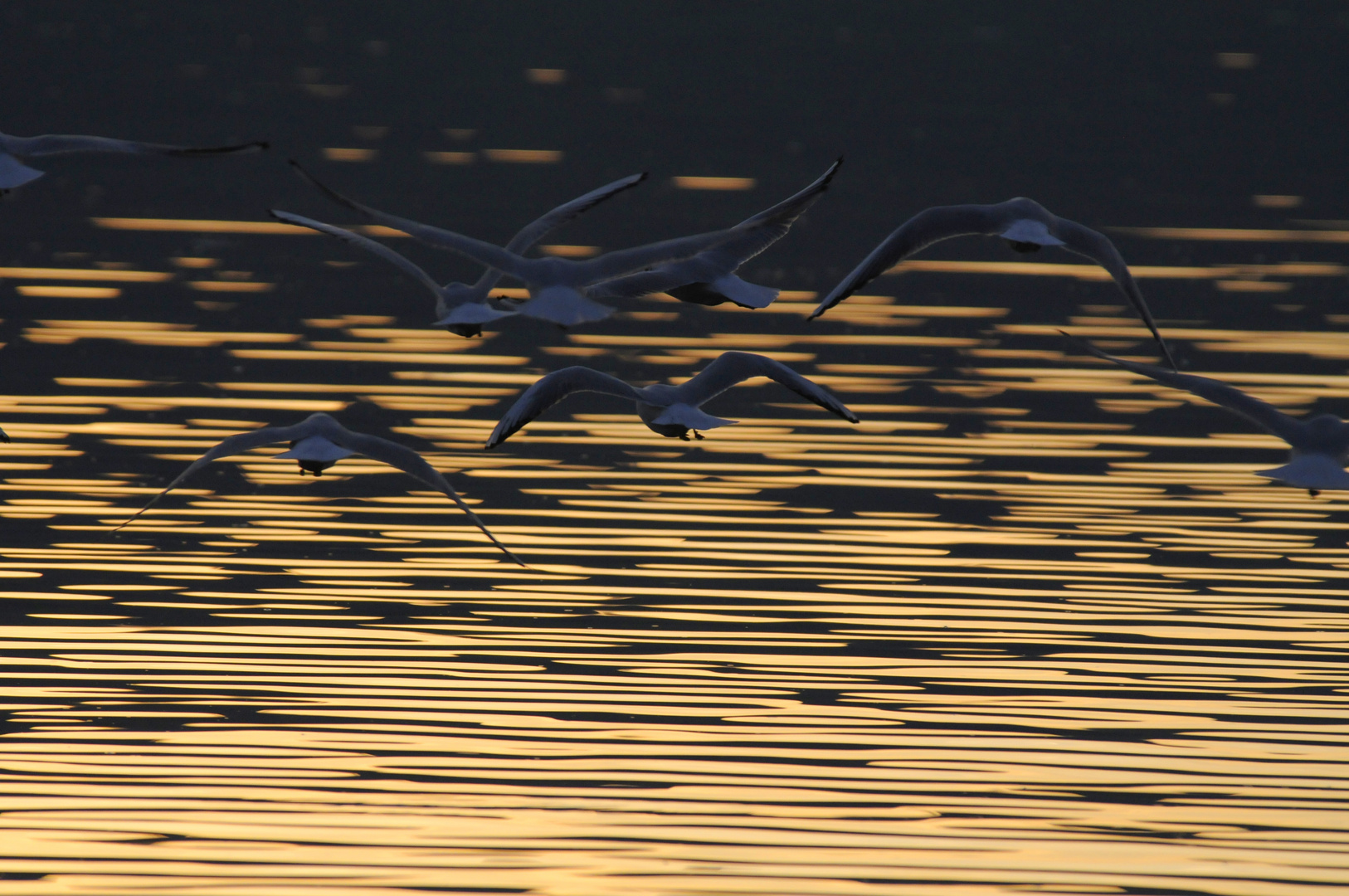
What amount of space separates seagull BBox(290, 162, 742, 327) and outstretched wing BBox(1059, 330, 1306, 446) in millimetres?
2401

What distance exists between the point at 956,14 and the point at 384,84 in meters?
16.8

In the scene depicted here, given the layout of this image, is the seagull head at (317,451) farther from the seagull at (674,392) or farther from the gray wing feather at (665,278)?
the gray wing feather at (665,278)

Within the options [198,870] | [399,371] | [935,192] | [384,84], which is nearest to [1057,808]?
[198,870]

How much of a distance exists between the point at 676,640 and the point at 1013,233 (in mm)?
4961

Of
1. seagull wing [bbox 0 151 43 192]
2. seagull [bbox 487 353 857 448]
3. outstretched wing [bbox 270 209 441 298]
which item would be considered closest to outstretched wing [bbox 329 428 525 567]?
seagull [bbox 487 353 857 448]

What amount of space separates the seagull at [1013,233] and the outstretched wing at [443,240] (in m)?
2.02

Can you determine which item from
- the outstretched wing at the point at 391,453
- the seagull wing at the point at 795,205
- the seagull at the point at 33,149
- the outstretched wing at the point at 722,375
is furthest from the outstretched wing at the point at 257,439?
the seagull wing at the point at 795,205

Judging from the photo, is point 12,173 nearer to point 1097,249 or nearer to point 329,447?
point 329,447

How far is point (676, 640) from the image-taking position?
20.7 m

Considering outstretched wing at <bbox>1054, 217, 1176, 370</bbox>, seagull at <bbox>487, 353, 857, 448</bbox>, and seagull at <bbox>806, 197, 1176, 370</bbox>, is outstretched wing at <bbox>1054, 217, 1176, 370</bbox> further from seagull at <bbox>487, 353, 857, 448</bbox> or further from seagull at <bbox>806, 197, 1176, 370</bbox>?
seagull at <bbox>487, 353, 857, 448</bbox>

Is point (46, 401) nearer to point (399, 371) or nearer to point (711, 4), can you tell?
point (399, 371)

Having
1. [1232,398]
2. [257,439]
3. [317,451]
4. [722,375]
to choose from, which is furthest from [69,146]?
[1232,398]

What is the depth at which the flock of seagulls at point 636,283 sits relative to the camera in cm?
1684

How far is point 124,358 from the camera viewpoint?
29578 millimetres
